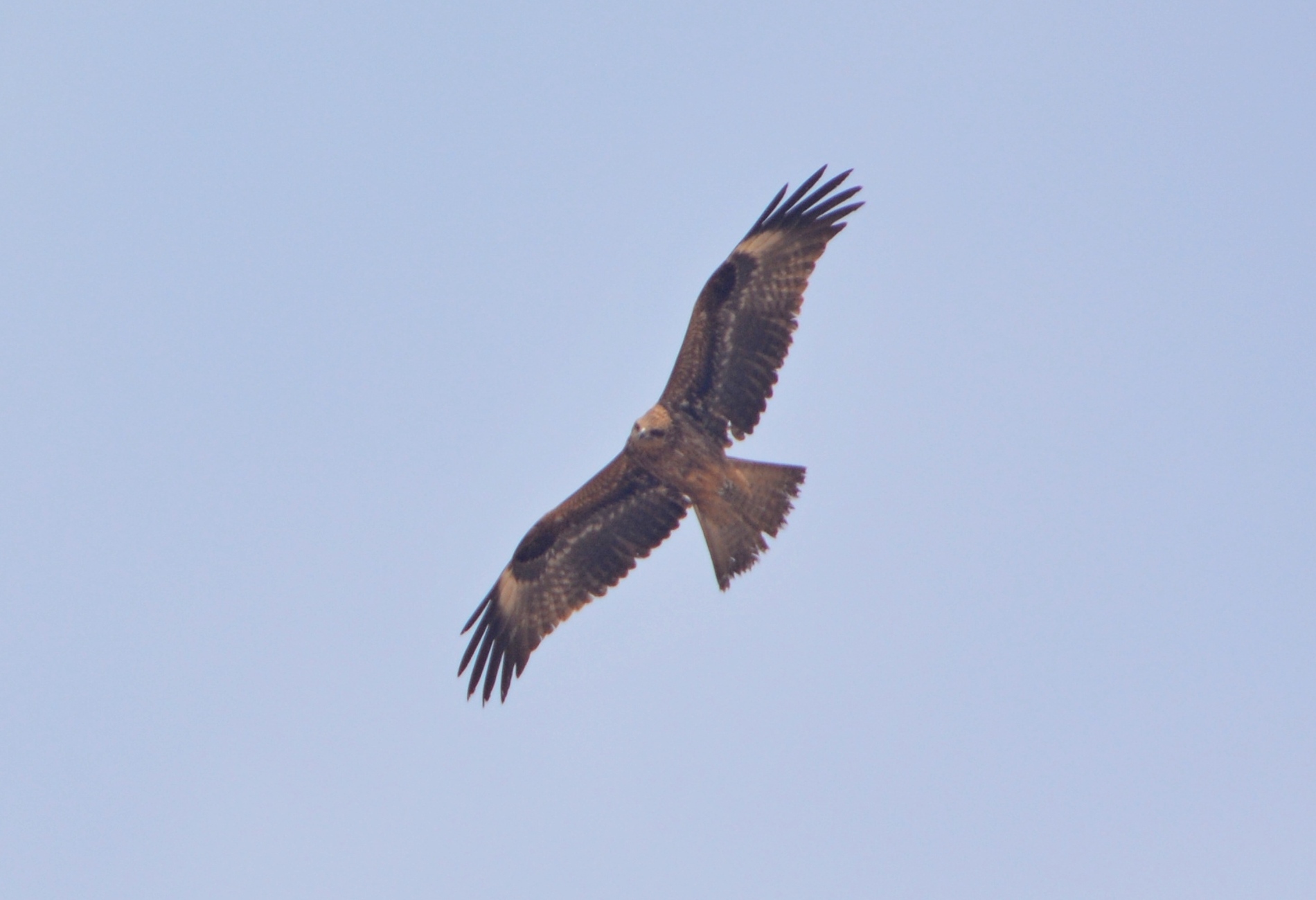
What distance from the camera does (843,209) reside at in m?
11.6

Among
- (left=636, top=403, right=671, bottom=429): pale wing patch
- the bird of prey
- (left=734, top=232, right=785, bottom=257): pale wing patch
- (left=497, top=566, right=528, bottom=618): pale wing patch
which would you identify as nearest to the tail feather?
the bird of prey

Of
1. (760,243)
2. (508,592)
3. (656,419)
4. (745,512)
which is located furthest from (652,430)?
(508,592)

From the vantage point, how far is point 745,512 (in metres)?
11.8

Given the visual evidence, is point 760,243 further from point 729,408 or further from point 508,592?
point 508,592

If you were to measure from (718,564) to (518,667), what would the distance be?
6.18 feet

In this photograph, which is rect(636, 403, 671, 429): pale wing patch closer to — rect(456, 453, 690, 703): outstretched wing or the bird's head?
the bird's head

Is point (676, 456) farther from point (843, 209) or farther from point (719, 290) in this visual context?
point (843, 209)

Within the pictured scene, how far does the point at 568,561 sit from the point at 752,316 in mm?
2498

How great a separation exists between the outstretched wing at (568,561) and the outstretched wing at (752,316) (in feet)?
2.75

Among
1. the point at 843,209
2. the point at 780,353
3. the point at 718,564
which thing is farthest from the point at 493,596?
the point at 843,209

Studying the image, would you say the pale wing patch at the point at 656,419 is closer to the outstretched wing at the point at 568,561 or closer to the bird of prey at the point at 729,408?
the bird of prey at the point at 729,408

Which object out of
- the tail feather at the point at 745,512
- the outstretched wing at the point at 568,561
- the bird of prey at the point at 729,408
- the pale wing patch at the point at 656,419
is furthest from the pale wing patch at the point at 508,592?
the pale wing patch at the point at 656,419

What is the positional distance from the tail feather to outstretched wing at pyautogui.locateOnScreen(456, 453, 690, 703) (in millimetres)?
451

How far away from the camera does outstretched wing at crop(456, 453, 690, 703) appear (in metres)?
12.2
